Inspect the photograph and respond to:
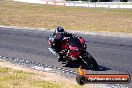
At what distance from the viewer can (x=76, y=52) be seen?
1473cm

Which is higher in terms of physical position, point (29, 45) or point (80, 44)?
point (80, 44)

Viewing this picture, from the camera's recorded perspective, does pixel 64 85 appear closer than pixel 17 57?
Yes

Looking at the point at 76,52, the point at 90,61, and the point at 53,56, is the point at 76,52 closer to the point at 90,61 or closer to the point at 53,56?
the point at 90,61

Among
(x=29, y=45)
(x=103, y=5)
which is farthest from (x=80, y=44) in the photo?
(x=103, y=5)

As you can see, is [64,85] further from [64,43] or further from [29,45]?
[29,45]

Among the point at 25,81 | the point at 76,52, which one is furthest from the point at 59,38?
the point at 25,81

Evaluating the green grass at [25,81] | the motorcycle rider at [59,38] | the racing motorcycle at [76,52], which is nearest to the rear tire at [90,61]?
the racing motorcycle at [76,52]

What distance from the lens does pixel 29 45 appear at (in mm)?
20547

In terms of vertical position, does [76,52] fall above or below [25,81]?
above

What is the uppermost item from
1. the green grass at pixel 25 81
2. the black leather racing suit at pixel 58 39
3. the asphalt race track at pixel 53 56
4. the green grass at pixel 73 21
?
the black leather racing suit at pixel 58 39

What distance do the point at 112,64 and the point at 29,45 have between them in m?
6.47

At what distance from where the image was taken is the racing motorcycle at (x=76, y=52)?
14469 mm

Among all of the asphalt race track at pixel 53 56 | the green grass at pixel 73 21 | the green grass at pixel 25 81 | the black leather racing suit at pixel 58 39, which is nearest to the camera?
the green grass at pixel 25 81

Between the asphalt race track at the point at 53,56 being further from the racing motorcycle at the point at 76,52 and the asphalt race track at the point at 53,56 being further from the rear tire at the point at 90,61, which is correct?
the racing motorcycle at the point at 76,52
